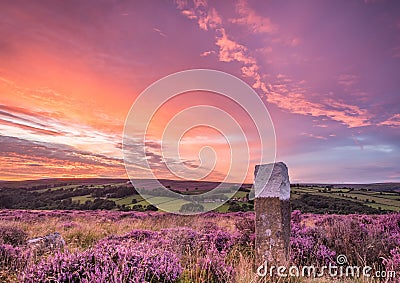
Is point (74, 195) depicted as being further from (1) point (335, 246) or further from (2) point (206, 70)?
(1) point (335, 246)

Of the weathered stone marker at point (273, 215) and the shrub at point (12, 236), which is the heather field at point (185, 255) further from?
the weathered stone marker at point (273, 215)

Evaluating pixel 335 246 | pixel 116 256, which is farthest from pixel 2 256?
pixel 335 246

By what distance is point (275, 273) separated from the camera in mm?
5352

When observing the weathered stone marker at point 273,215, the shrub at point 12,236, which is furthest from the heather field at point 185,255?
the weathered stone marker at point 273,215

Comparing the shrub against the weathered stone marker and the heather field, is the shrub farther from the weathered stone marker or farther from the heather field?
the weathered stone marker

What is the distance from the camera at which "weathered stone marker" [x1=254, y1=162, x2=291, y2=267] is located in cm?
560

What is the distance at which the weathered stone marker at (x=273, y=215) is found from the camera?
560cm

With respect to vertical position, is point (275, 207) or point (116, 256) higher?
point (275, 207)

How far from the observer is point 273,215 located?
5688 millimetres

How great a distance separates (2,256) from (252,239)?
5.95m

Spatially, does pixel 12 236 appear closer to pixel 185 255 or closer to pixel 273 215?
pixel 185 255

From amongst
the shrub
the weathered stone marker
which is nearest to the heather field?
the shrub

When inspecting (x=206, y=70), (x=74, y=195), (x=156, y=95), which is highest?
(x=206, y=70)

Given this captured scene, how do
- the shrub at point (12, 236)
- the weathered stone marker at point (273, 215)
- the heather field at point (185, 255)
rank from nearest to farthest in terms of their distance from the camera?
the heather field at point (185, 255)
the weathered stone marker at point (273, 215)
the shrub at point (12, 236)
